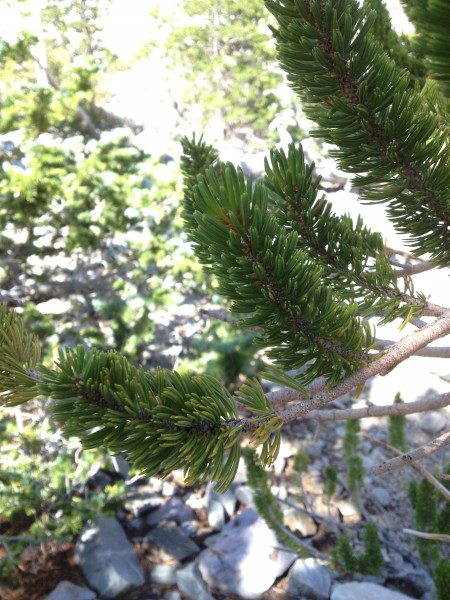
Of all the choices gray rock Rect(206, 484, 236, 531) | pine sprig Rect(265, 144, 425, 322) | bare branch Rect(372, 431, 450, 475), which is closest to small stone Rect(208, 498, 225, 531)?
gray rock Rect(206, 484, 236, 531)

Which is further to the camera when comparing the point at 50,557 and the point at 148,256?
the point at 148,256

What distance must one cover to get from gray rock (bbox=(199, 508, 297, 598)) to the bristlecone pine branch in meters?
2.90

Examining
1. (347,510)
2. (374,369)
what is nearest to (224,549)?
(347,510)

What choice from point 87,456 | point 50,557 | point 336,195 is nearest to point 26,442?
point 87,456

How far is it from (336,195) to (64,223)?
4.25 metres

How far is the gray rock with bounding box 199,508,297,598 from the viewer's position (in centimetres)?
348

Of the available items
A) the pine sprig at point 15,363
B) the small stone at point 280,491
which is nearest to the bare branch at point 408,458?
the pine sprig at point 15,363

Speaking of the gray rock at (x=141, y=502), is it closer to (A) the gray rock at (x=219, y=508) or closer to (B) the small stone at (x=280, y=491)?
(A) the gray rock at (x=219, y=508)

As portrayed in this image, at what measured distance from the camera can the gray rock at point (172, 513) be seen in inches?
168

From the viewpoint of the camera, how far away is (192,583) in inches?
143

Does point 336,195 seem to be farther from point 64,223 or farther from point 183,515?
point 183,515

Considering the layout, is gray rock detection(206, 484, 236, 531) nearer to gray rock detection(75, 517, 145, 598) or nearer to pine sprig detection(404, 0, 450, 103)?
gray rock detection(75, 517, 145, 598)

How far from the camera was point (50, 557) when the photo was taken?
3846 mm

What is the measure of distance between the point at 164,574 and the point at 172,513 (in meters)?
0.62
